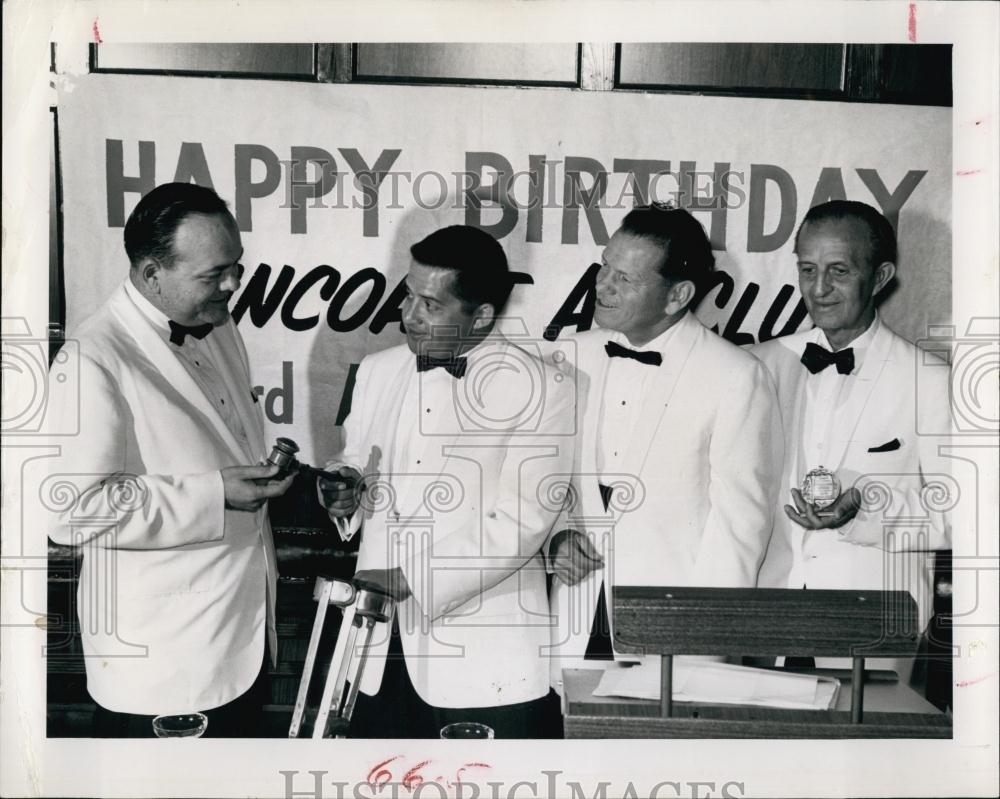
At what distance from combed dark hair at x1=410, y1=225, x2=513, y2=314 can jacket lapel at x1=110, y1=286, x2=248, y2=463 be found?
0.69 meters

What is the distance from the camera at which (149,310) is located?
278cm

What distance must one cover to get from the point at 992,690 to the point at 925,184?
1426 mm

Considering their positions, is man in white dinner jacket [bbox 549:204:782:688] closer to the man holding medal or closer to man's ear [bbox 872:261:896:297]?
the man holding medal

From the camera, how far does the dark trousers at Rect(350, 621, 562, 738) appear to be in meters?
2.82

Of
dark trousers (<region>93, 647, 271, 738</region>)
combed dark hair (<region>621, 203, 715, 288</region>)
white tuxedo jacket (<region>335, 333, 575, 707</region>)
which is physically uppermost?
combed dark hair (<region>621, 203, 715, 288</region>)

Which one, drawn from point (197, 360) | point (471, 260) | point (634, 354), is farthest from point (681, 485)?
point (197, 360)

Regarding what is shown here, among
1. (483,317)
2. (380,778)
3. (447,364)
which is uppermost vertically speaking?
(483,317)

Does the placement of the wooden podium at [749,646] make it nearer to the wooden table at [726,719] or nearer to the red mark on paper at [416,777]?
the wooden table at [726,719]

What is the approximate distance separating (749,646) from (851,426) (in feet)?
2.20

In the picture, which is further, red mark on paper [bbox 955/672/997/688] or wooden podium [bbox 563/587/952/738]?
red mark on paper [bbox 955/672/997/688]

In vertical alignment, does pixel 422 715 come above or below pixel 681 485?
below

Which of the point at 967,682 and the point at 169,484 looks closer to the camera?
the point at 169,484

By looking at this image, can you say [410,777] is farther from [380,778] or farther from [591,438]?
[591,438]

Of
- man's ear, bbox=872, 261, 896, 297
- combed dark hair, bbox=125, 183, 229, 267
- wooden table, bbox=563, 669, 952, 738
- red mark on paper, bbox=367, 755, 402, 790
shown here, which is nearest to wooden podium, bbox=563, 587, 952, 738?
wooden table, bbox=563, 669, 952, 738
